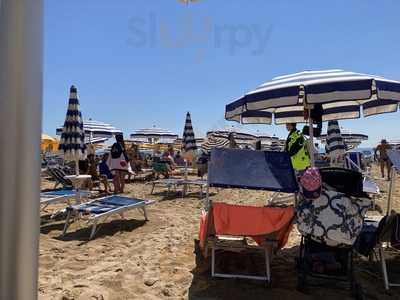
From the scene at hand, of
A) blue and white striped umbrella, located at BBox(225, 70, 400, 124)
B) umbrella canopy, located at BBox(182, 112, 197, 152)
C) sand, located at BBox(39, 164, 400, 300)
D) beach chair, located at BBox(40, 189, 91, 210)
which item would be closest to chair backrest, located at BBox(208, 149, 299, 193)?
blue and white striped umbrella, located at BBox(225, 70, 400, 124)

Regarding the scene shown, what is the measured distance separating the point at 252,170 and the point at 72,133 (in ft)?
12.9

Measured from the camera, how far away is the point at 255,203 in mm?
8500

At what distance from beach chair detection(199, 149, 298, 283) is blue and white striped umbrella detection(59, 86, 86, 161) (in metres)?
3.53

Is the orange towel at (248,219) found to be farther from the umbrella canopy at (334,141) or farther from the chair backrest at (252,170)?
the umbrella canopy at (334,141)

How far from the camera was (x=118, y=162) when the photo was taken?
952 cm

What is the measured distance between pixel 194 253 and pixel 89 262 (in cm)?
114

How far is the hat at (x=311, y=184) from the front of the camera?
3242 millimetres

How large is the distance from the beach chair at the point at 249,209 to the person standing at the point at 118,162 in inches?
234

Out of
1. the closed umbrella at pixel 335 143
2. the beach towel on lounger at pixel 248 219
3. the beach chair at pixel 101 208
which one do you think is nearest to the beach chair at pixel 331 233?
the beach towel on lounger at pixel 248 219

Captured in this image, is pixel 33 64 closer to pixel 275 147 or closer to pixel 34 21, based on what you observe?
pixel 34 21

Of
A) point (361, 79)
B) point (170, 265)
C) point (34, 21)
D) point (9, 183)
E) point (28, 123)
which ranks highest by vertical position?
point (361, 79)

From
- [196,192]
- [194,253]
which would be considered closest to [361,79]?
[194,253]

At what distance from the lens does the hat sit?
10.6 ft

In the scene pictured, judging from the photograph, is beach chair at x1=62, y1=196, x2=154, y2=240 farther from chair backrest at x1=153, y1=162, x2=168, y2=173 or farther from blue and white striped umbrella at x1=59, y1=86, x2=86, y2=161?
chair backrest at x1=153, y1=162, x2=168, y2=173
